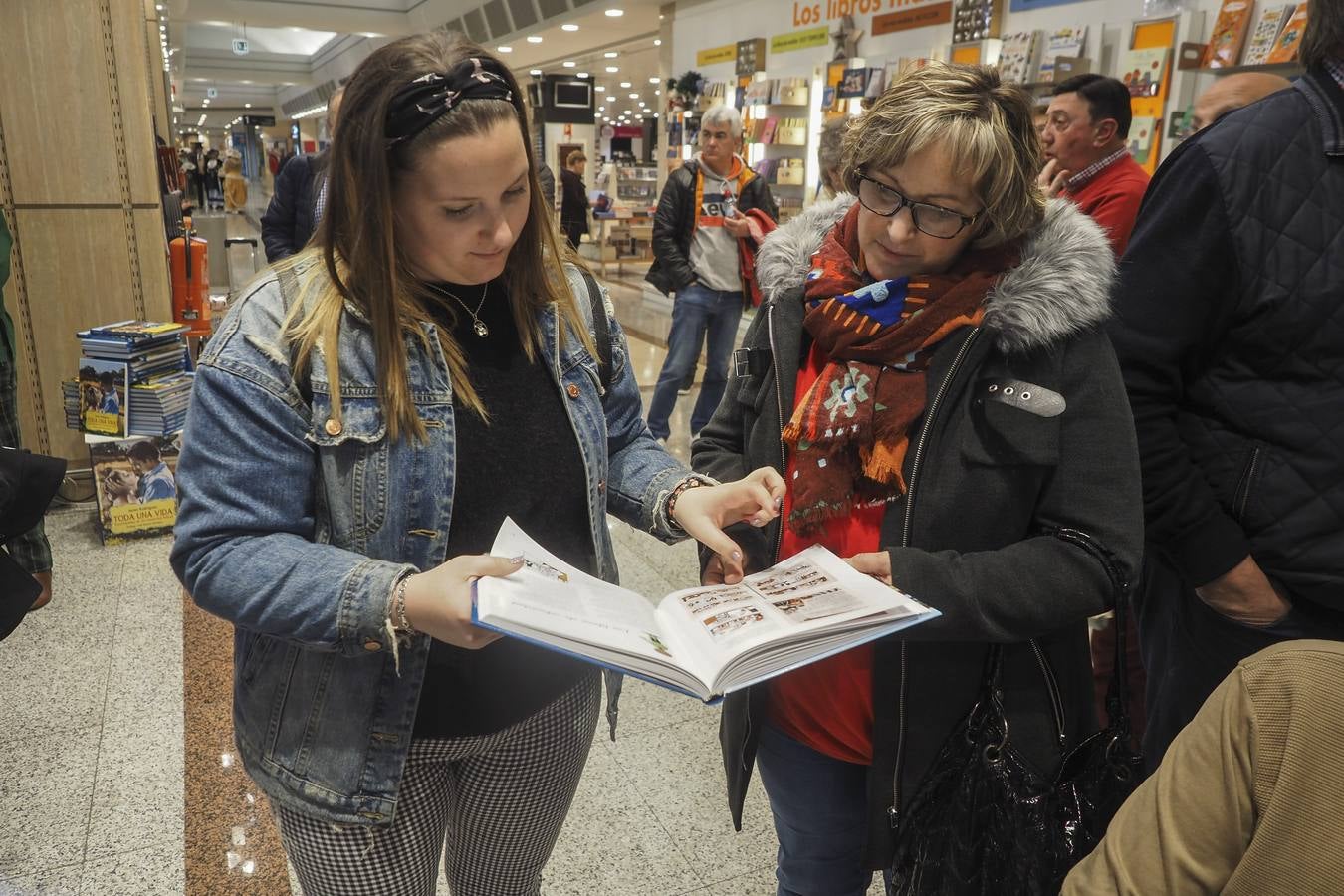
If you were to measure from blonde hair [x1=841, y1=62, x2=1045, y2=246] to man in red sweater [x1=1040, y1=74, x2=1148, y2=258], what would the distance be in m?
2.22

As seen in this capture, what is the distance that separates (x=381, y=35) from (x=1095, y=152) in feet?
52.8

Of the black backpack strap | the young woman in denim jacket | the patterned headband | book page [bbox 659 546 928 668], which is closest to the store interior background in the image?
the young woman in denim jacket

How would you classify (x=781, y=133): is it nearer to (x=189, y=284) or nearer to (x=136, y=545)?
(x=189, y=284)

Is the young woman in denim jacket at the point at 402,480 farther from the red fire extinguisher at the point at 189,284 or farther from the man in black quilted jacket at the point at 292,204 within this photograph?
the red fire extinguisher at the point at 189,284

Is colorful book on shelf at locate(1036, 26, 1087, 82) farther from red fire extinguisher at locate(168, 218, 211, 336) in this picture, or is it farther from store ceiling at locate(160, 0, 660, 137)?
red fire extinguisher at locate(168, 218, 211, 336)

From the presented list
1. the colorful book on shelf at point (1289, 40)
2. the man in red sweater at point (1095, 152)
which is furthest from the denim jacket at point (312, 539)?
the colorful book on shelf at point (1289, 40)

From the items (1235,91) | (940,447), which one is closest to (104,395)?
(940,447)

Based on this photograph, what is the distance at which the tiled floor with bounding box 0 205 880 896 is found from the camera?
2.16 metres

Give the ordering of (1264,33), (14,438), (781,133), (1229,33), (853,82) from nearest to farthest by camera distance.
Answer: (14,438) < (1264,33) < (1229,33) < (853,82) < (781,133)

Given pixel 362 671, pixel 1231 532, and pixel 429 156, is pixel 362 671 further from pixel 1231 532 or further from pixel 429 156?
pixel 1231 532

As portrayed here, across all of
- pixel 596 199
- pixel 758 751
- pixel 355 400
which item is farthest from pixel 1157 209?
pixel 596 199

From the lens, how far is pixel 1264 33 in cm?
420

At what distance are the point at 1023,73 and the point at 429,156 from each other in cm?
537

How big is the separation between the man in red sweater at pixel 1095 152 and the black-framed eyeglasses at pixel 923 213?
2262 millimetres
